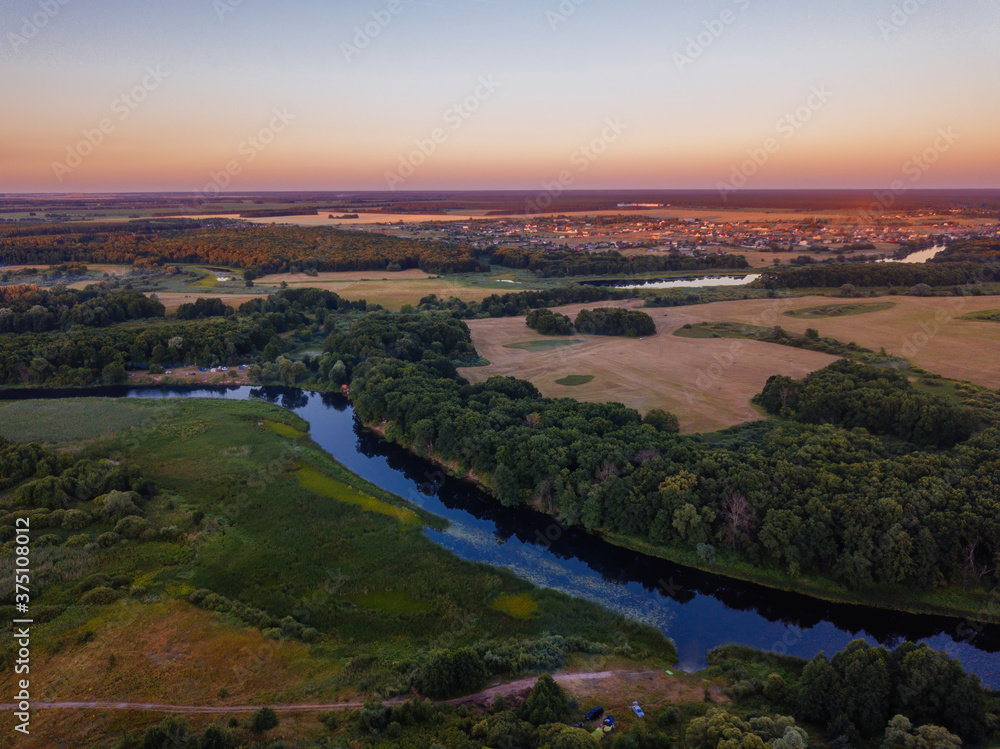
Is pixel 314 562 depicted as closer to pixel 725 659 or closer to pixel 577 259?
pixel 725 659

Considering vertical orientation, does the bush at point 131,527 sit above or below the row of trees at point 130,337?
below

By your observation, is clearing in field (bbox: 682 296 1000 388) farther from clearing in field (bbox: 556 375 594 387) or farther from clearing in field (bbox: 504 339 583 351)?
clearing in field (bbox: 556 375 594 387)

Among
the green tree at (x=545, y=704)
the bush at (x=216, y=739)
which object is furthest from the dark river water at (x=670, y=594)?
Result: the bush at (x=216, y=739)

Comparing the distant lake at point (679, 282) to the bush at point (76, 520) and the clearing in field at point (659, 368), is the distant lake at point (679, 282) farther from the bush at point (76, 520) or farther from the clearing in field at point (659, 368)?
the bush at point (76, 520)

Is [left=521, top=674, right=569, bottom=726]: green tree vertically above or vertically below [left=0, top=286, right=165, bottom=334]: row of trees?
below

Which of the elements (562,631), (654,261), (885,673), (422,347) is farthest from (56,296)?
(654,261)

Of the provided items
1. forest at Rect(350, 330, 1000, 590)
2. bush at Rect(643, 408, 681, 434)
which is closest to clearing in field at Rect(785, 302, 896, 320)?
forest at Rect(350, 330, 1000, 590)
